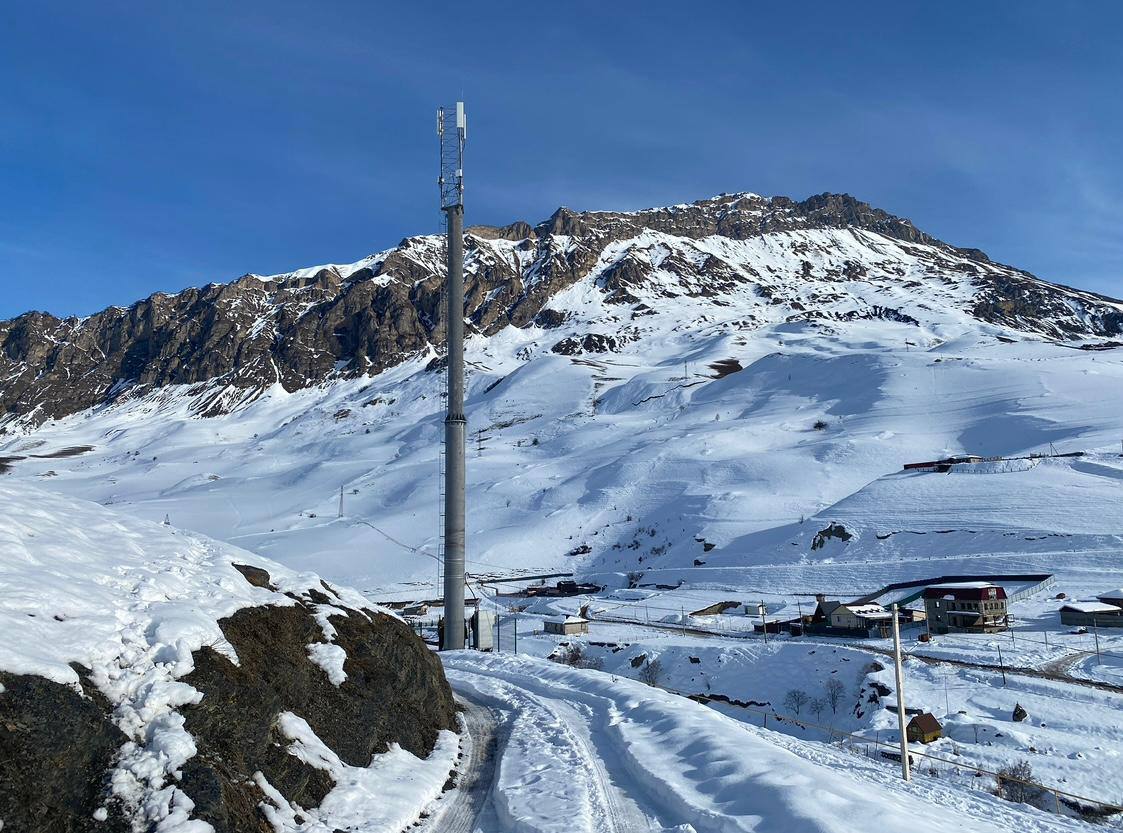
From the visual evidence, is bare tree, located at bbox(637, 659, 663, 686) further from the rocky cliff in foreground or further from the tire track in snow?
the rocky cliff in foreground

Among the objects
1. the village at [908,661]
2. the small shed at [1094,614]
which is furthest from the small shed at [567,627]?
the small shed at [1094,614]

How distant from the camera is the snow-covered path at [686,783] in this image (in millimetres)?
9891

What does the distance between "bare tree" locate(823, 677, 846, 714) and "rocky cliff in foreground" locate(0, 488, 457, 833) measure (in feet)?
81.4

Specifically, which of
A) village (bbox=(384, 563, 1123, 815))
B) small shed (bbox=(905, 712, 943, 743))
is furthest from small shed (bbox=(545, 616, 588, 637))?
small shed (bbox=(905, 712, 943, 743))

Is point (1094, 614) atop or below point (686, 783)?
below

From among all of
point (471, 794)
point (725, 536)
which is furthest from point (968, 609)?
point (471, 794)

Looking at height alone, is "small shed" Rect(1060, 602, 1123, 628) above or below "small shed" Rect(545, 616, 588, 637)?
above

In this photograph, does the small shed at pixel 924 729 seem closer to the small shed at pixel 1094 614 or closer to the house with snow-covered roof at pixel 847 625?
the house with snow-covered roof at pixel 847 625

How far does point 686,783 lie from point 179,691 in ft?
24.7

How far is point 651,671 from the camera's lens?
40.1m

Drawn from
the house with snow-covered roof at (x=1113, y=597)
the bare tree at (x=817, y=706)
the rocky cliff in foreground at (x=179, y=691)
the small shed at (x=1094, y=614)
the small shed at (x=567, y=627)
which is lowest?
the bare tree at (x=817, y=706)

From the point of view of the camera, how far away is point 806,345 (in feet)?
607

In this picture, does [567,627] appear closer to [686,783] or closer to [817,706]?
[817,706]

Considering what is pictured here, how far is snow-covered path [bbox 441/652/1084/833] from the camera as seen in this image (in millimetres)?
9891
